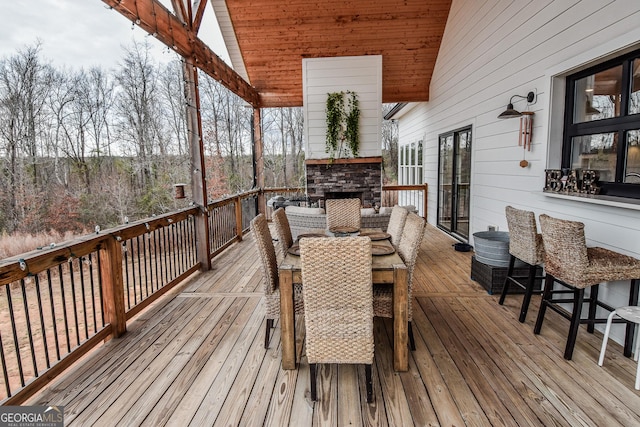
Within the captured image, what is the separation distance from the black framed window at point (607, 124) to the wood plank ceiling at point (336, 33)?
3.94 m

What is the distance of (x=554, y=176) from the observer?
11.0 ft

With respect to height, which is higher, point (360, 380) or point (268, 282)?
point (268, 282)

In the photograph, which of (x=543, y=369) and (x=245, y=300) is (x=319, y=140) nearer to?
(x=245, y=300)

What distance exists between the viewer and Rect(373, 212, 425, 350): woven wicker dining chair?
2.46 meters

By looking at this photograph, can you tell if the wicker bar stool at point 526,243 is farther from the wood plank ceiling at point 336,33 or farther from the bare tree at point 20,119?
the bare tree at point 20,119

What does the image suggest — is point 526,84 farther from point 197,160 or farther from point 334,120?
point 197,160

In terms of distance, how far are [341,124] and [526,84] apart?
371 cm

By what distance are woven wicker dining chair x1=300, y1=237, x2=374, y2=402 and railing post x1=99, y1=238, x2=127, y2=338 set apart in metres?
1.86

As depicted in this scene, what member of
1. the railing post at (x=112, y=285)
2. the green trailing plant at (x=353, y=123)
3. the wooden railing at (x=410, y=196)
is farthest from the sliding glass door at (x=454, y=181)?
the railing post at (x=112, y=285)

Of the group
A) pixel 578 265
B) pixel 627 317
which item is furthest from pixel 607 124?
pixel 627 317

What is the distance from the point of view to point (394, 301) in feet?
7.48

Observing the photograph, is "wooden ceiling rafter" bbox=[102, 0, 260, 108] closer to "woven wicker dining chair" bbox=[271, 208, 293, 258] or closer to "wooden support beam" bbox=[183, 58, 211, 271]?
"wooden support beam" bbox=[183, 58, 211, 271]

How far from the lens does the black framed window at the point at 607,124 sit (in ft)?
8.62

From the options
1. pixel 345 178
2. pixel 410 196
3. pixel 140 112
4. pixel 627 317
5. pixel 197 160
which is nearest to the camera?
pixel 627 317
